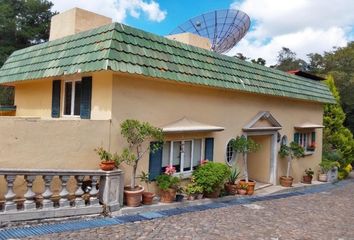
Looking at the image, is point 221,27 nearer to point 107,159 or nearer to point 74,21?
point 74,21

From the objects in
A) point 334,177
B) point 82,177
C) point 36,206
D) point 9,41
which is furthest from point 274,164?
point 9,41

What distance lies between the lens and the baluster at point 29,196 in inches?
263

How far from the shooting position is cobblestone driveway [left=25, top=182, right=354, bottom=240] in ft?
22.2

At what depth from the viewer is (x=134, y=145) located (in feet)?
29.2

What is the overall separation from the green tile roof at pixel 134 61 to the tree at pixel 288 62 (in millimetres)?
38169

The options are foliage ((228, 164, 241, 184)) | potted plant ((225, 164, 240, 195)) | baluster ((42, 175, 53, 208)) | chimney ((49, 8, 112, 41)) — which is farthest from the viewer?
chimney ((49, 8, 112, 41))

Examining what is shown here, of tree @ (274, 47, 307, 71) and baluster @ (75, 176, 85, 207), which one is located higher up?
tree @ (274, 47, 307, 71)

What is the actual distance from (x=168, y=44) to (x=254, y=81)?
14.6 ft

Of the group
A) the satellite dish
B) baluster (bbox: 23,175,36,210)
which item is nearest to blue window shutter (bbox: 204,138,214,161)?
baluster (bbox: 23,175,36,210)

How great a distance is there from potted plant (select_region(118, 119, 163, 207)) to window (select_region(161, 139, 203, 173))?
1100mm

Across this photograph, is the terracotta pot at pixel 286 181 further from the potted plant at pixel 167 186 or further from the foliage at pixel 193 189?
the potted plant at pixel 167 186

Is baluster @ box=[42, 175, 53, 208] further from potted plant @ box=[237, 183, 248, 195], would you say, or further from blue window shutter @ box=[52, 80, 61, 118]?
potted plant @ box=[237, 183, 248, 195]

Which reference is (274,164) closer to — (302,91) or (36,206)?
(302,91)

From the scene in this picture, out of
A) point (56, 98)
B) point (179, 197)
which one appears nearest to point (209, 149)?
point (179, 197)
